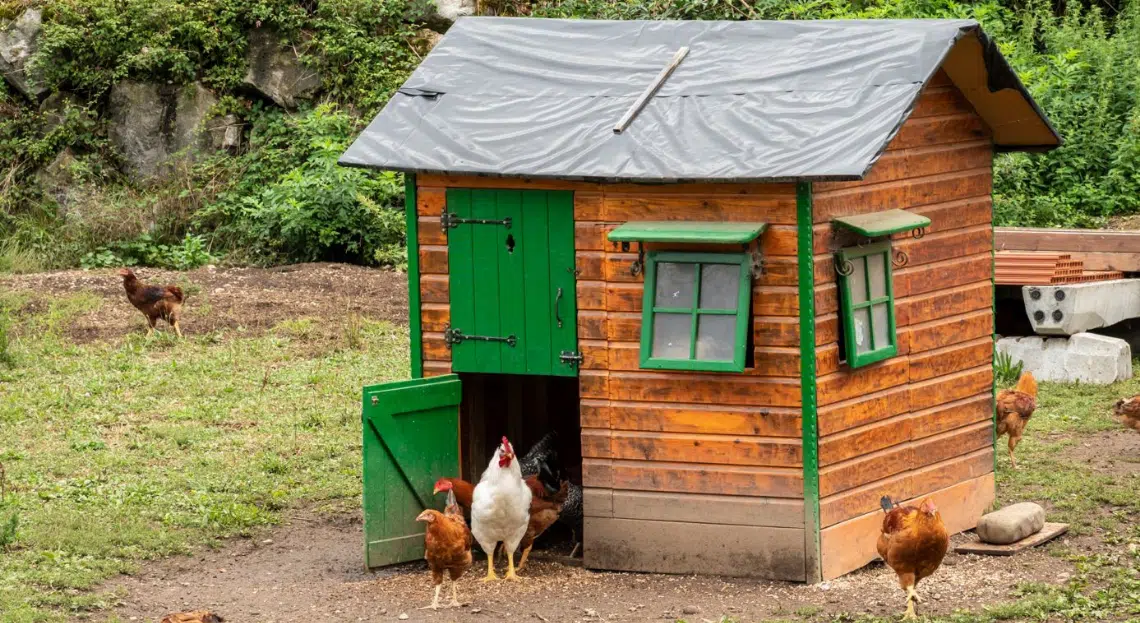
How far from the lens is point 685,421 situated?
832cm

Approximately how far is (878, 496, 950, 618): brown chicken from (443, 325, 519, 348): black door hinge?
7.96 ft

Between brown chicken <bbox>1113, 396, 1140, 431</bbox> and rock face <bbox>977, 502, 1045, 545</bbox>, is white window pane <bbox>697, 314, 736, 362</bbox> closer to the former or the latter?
rock face <bbox>977, 502, 1045, 545</bbox>

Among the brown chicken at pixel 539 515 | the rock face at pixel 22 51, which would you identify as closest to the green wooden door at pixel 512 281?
the brown chicken at pixel 539 515

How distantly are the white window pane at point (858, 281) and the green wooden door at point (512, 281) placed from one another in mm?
1581

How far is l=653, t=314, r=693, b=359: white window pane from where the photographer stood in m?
8.11

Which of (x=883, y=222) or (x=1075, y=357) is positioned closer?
(x=883, y=222)

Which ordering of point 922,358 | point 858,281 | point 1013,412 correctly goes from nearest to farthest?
point 858,281 < point 922,358 < point 1013,412

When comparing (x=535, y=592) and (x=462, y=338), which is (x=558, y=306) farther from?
(x=535, y=592)

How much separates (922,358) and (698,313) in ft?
5.44

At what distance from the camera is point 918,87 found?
8.15 m

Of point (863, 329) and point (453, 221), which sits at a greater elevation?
point (453, 221)

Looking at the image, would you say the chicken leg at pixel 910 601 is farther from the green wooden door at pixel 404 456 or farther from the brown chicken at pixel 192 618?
the brown chicken at pixel 192 618

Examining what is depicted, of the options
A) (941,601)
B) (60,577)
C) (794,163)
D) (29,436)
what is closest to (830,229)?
(794,163)

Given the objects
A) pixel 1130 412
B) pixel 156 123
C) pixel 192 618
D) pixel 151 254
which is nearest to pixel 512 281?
pixel 192 618
